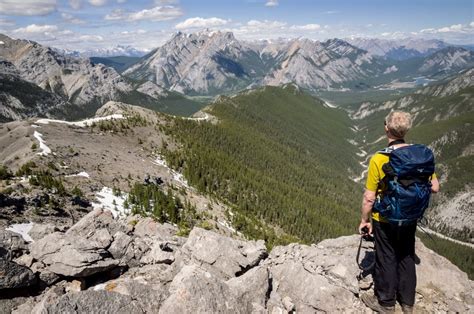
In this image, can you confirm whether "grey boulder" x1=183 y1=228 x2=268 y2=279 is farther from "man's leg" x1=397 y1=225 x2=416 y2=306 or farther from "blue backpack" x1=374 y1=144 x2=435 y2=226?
"blue backpack" x1=374 y1=144 x2=435 y2=226

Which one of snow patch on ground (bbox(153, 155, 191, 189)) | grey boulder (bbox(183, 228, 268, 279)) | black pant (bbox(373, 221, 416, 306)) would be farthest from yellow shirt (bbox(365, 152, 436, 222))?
snow patch on ground (bbox(153, 155, 191, 189))

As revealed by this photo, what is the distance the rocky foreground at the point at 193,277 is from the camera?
558 inches

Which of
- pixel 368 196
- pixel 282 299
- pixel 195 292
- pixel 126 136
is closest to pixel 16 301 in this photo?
pixel 195 292

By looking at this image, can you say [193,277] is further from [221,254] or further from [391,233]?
[391,233]

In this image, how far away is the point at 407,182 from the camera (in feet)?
39.5

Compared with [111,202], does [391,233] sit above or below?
above

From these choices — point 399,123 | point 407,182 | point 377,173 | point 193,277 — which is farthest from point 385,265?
point 193,277

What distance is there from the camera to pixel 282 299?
57.4ft

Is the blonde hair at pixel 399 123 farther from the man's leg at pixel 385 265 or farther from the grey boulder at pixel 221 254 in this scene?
the grey boulder at pixel 221 254

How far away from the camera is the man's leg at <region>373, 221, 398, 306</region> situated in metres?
13.4

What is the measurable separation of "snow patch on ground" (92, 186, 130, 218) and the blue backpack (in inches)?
1624

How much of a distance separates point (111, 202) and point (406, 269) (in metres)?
46.5

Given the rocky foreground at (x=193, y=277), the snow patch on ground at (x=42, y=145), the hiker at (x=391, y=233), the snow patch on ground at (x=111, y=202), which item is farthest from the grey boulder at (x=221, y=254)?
the snow patch on ground at (x=42, y=145)

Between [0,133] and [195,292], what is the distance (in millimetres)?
81447
